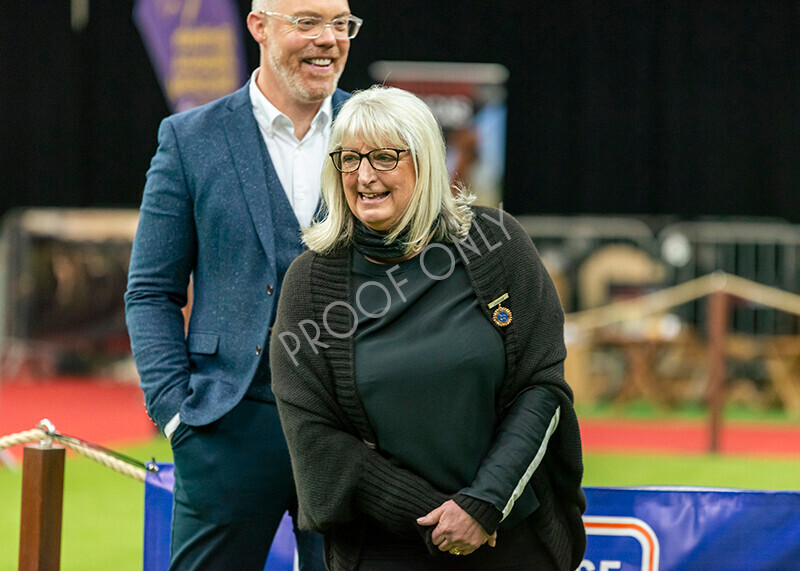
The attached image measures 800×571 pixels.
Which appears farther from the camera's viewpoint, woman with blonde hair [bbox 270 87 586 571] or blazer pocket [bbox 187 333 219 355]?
blazer pocket [bbox 187 333 219 355]

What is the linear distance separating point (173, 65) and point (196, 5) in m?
0.44

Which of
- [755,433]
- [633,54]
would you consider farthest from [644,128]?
[755,433]

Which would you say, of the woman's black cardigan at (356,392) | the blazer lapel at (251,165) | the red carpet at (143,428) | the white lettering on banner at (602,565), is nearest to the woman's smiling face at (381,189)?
the woman's black cardigan at (356,392)

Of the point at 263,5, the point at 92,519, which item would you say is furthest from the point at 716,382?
the point at 263,5

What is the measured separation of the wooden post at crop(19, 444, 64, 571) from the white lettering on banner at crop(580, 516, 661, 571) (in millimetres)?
1513

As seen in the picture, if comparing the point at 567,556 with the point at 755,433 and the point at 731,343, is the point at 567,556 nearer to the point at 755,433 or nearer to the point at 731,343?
the point at 755,433

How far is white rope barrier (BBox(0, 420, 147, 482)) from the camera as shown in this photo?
2.99 metres

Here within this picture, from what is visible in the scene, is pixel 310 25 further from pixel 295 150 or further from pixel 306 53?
pixel 295 150

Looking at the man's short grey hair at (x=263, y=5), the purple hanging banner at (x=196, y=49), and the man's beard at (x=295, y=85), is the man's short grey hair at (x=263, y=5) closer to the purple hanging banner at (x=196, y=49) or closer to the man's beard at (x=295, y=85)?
the man's beard at (x=295, y=85)

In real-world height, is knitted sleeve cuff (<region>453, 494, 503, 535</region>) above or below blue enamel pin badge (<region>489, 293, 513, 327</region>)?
below

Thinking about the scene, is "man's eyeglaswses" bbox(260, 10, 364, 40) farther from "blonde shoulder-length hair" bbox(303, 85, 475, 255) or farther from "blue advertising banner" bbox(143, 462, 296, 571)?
"blue advertising banner" bbox(143, 462, 296, 571)

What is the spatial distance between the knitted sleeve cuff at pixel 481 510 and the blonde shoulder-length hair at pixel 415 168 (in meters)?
0.54

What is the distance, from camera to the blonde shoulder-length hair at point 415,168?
88.1 inches

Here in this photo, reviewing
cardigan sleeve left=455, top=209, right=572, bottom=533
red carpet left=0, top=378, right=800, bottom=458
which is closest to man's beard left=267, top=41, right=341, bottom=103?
cardigan sleeve left=455, top=209, right=572, bottom=533
